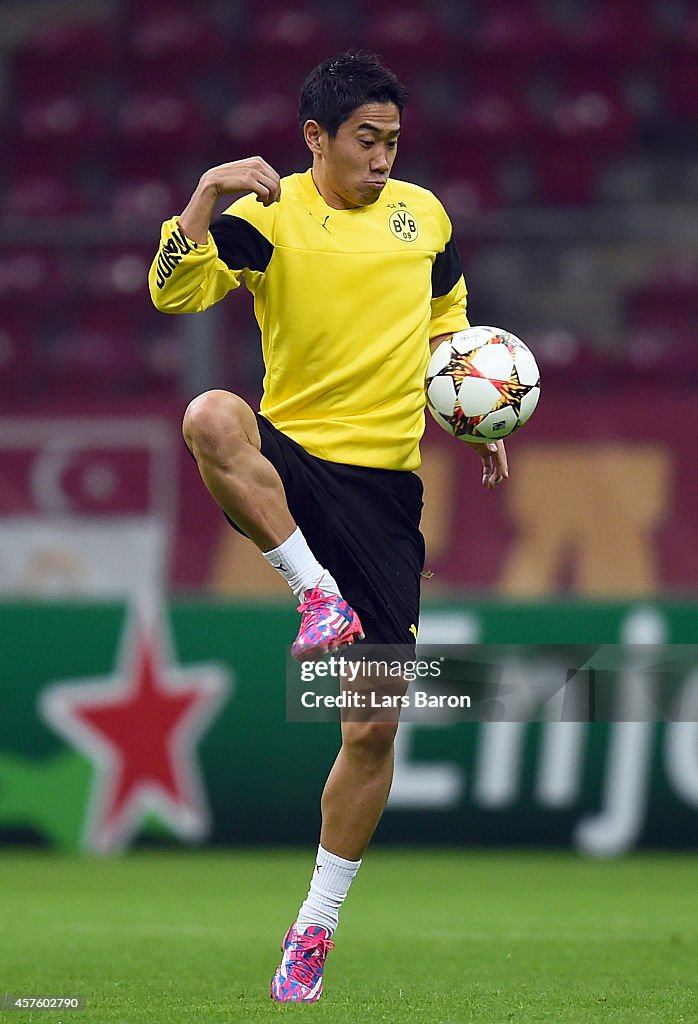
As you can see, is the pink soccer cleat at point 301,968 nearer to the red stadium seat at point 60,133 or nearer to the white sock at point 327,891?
the white sock at point 327,891

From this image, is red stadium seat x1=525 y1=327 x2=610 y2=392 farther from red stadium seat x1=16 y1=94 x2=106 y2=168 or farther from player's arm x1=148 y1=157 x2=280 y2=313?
player's arm x1=148 y1=157 x2=280 y2=313

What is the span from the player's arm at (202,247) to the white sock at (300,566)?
65 cm

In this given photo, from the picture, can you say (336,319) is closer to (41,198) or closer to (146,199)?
(146,199)

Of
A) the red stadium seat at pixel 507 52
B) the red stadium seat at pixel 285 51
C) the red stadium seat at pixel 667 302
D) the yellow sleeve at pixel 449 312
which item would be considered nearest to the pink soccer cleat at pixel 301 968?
the yellow sleeve at pixel 449 312

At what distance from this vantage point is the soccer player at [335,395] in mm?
4590

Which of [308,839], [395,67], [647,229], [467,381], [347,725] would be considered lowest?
[308,839]

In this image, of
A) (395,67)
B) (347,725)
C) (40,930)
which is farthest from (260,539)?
(395,67)

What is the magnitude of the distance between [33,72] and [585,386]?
20.6ft

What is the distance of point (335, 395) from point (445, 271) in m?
0.60

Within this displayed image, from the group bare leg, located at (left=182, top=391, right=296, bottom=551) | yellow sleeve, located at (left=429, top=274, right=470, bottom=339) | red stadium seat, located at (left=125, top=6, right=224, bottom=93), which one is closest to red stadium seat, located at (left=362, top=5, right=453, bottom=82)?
red stadium seat, located at (left=125, top=6, right=224, bottom=93)

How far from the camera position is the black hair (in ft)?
15.6

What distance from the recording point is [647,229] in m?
9.36

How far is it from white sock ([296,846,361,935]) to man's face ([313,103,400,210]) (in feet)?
5.87

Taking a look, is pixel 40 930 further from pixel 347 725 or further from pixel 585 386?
pixel 585 386
